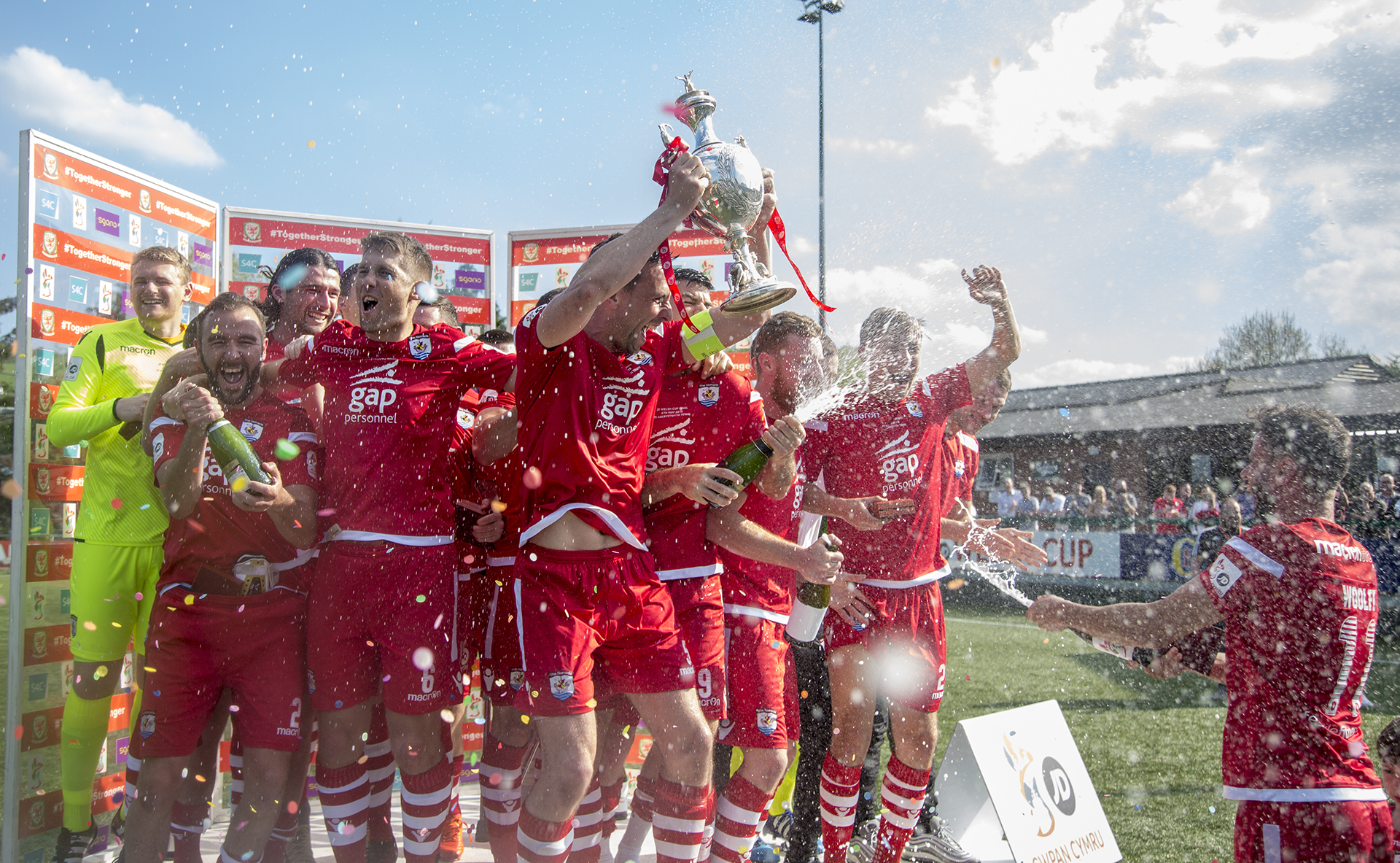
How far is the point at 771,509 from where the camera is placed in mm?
3592

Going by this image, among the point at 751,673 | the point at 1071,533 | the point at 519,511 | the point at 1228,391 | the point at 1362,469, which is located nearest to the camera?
the point at 519,511

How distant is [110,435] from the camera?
12.7 feet

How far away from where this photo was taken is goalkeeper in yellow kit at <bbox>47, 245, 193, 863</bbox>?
3.75 metres

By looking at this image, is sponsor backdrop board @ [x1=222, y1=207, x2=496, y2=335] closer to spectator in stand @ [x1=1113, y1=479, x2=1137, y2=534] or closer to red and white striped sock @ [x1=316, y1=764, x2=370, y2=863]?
red and white striped sock @ [x1=316, y1=764, x2=370, y2=863]

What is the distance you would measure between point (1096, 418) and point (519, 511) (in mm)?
26231

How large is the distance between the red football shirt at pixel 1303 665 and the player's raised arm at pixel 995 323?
4.91 ft

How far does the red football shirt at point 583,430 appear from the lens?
9.08ft

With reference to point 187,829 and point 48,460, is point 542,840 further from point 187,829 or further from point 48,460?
point 48,460

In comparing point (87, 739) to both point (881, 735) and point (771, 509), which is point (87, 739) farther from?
point (881, 735)

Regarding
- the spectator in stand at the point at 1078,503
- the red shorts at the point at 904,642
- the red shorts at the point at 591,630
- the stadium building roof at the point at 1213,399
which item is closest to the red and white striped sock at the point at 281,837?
the red shorts at the point at 591,630

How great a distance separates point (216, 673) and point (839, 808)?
2.56m

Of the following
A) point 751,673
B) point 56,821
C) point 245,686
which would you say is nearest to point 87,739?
point 56,821

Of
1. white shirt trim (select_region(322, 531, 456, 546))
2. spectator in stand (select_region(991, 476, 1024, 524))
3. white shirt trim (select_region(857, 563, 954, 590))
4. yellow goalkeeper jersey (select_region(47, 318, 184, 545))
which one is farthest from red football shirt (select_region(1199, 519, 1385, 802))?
spectator in stand (select_region(991, 476, 1024, 524))

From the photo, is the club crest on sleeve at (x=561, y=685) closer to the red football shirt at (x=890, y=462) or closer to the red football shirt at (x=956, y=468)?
the red football shirt at (x=890, y=462)
